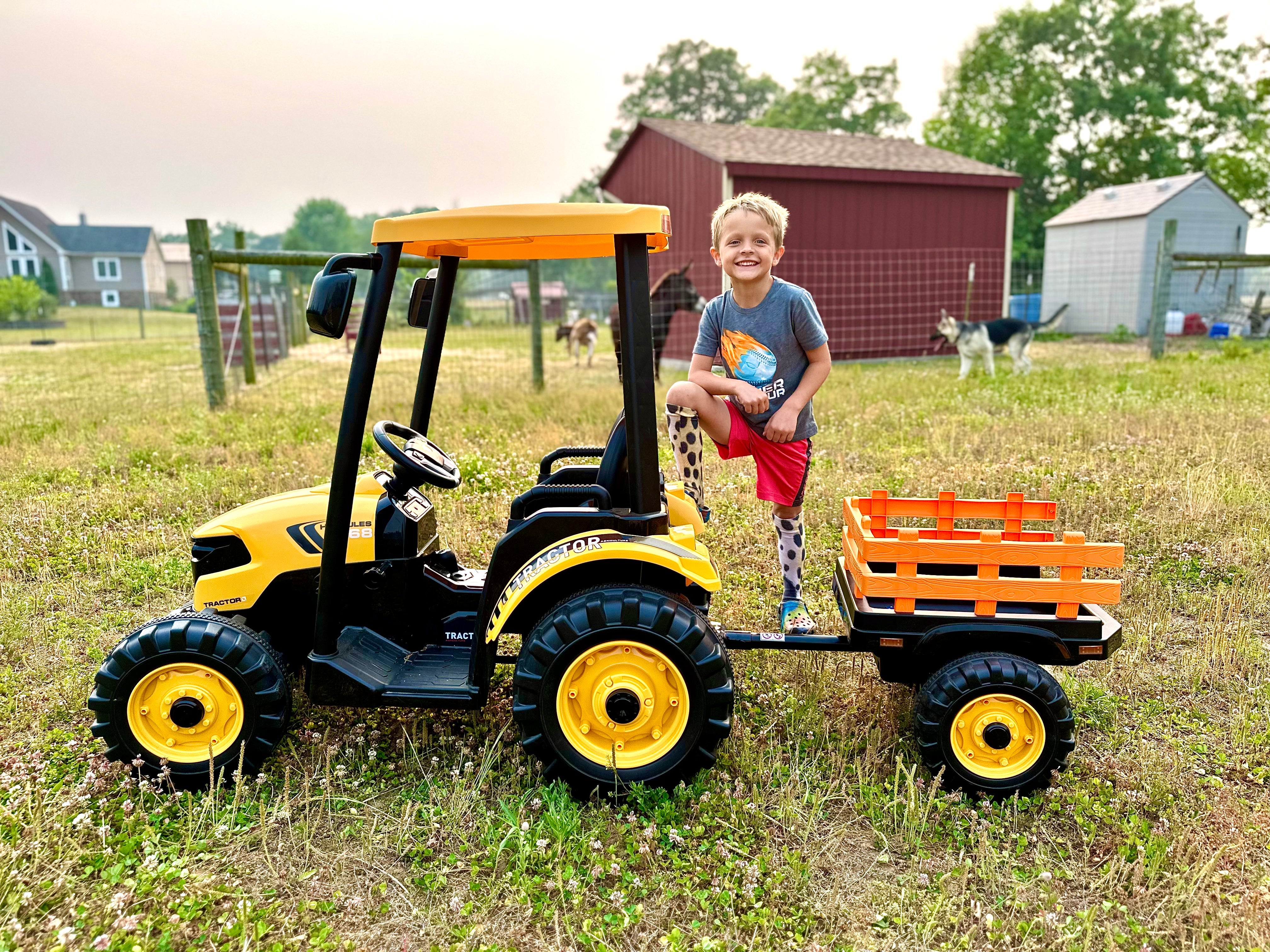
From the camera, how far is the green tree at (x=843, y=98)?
162ft

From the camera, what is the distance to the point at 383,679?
291 cm

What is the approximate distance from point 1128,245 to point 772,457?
25899 millimetres

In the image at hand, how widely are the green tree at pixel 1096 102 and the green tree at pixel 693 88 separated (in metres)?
21.5

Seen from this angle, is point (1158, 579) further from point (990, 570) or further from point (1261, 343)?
point (1261, 343)

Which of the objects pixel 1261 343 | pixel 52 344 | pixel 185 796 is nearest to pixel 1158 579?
pixel 185 796

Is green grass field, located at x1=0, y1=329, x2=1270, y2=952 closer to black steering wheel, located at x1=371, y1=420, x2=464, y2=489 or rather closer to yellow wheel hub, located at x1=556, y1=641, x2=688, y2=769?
yellow wheel hub, located at x1=556, y1=641, x2=688, y2=769

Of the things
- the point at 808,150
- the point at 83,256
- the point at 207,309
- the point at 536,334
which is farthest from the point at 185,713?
the point at 83,256

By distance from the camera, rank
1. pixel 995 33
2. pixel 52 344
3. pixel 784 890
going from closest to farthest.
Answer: pixel 784 890 → pixel 52 344 → pixel 995 33

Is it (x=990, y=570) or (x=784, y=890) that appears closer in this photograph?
(x=784, y=890)

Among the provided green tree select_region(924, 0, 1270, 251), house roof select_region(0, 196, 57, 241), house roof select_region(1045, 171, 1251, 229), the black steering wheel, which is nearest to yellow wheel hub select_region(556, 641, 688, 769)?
the black steering wheel

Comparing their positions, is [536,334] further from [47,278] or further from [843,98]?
[47,278]

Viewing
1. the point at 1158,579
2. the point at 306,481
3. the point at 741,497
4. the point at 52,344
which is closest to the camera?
the point at 1158,579

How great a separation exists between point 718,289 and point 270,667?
1331 cm

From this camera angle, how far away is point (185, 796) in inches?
109
